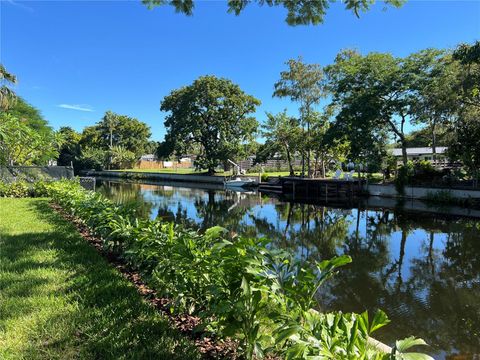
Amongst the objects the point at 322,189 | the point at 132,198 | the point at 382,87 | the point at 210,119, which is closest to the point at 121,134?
the point at 210,119

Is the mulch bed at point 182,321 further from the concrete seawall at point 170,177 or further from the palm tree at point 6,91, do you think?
the concrete seawall at point 170,177

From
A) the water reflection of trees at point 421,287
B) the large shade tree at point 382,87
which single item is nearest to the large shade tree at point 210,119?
the large shade tree at point 382,87

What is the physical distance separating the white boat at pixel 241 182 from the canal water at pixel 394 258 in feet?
46.6

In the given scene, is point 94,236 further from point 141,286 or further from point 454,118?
point 454,118

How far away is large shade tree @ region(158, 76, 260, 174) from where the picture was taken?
39531 millimetres

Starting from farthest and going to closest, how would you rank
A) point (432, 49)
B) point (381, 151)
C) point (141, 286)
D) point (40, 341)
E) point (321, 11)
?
1. point (381, 151)
2. point (432, 49)
3. point (321, 11)
4. point (141, 286)
5. point (40, 341)

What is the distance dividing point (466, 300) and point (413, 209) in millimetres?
12150

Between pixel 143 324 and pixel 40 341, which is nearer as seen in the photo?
pixel 40 341

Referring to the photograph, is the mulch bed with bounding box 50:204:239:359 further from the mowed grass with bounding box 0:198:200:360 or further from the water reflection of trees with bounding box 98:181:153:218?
the water reflection of trees with bounding box 98:181:153:218

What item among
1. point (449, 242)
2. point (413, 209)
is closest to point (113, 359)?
point (449, 242)

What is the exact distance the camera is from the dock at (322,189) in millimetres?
23469

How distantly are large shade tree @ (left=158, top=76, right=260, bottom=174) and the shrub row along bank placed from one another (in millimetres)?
36222

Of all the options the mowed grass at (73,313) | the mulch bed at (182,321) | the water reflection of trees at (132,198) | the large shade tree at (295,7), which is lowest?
the water reflection of trees at (132,198)

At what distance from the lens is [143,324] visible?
3.04 m
